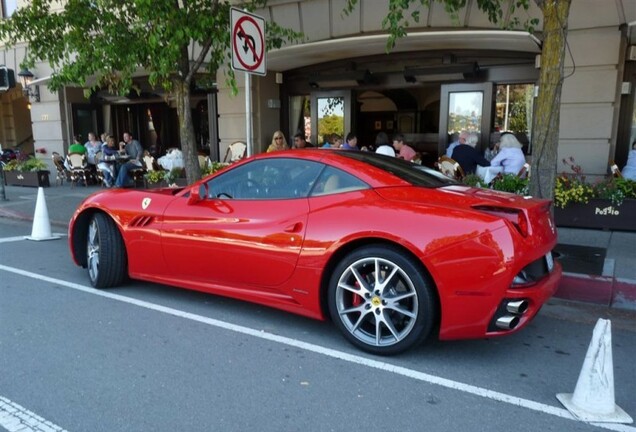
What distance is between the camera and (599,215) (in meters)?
7.39

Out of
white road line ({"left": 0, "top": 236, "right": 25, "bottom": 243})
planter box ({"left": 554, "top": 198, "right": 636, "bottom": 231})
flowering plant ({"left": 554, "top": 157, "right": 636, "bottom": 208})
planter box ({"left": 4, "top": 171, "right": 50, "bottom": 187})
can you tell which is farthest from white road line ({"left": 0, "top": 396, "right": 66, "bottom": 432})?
planter box ({"left": 4, "top": 171, "right": 50, "bottom": 187})

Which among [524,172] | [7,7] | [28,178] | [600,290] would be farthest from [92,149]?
[600,290]

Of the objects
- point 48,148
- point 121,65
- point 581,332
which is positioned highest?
point 121,65

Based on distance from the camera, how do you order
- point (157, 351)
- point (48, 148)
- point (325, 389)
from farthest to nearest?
point (48, 148) → point (157, 351) → point (325, 389)

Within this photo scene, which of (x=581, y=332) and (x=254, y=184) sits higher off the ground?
(x=254, y=184)

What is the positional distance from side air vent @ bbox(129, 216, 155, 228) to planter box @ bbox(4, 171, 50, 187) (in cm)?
1137

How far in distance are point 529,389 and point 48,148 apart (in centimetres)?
1686

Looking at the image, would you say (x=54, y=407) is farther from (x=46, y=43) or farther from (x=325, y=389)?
(x=46, y=43)

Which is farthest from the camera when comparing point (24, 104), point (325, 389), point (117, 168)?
point (24, 104)

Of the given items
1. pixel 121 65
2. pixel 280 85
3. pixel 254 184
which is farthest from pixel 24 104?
pixel 254 184

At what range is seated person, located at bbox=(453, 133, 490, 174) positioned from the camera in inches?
344

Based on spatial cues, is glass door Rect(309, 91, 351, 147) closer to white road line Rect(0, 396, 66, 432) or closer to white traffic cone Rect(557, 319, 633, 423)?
white traffic cone Rect(557, 319, 633, 423)

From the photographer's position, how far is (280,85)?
12.9 meters

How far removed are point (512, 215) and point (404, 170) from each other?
3.56ft
